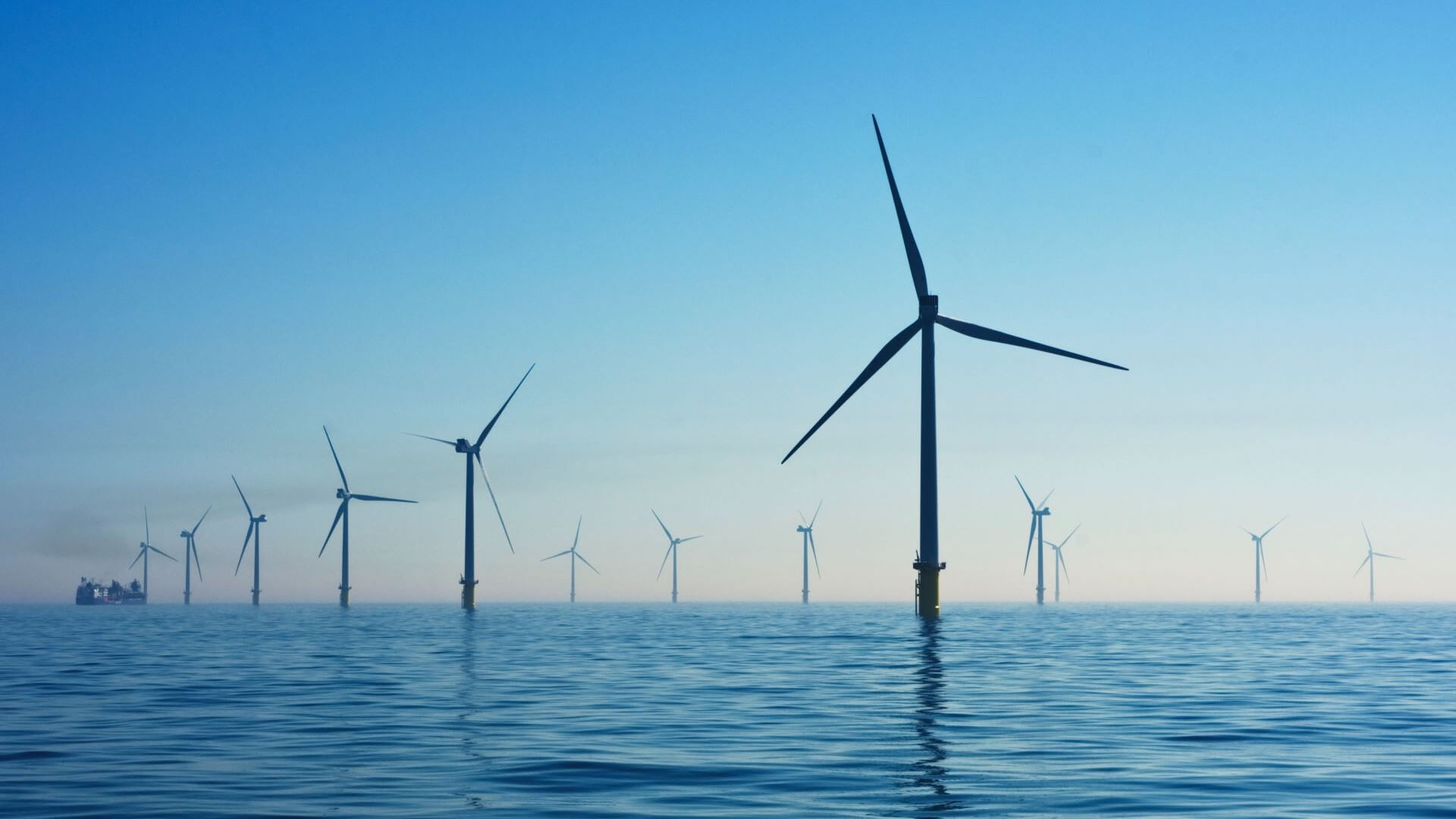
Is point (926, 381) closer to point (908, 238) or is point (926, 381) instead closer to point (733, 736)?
point (908, 238)

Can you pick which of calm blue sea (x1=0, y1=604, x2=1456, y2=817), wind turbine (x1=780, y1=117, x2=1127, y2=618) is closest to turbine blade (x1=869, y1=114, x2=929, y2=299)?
wind turbine (x1=780, y1=117, x2=1127, y2=618)

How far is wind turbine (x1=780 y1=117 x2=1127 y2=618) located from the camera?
8119 centimetres

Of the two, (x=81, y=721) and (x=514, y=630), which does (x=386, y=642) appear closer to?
(x=514, y=630)

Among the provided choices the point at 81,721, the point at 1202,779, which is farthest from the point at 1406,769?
the point at 81,721

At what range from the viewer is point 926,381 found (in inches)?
3273

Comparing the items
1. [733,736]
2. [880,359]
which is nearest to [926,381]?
[880,359]

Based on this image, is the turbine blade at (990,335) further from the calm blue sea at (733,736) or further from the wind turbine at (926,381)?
the calm blue sea at (733,736)

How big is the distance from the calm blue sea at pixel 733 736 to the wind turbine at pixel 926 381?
25244 millimetres

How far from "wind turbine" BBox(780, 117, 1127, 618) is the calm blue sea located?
25244 mm

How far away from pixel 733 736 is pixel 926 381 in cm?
5808

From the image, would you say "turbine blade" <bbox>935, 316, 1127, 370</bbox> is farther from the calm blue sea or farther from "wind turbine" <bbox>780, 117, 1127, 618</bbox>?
the calm blue sea

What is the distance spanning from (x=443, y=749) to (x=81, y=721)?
34.1 ft

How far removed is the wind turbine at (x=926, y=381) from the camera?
8119 cm

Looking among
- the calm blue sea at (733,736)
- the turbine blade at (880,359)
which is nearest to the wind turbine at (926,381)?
the turbine blade at (880,359)
